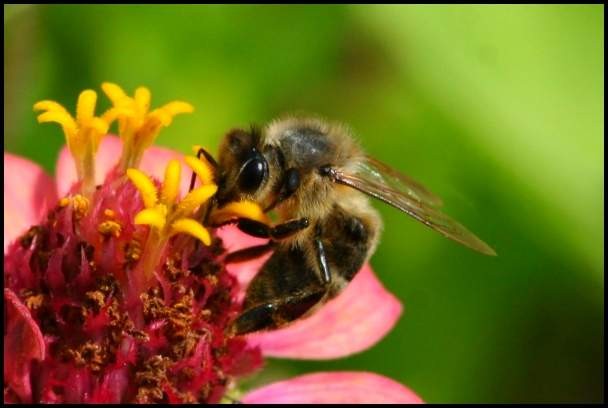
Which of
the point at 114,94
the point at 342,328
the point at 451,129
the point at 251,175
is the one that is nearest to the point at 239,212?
the point at 251,175

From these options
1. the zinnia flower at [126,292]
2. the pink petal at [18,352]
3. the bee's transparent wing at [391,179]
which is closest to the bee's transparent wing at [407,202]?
the bee's transparent wing at [391,179]

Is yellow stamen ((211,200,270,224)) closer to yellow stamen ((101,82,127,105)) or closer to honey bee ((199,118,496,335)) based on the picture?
honey bee ((199,118,496,335))

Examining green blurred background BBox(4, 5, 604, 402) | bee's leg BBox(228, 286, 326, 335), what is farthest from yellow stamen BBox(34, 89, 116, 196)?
green blurred background BBox(4, 5, 604, 402)

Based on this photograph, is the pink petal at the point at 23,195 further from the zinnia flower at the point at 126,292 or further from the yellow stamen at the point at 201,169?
the yellow stamen at the point at 201,169

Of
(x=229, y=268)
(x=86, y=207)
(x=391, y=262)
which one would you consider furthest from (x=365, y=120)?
(x=86, y=207)

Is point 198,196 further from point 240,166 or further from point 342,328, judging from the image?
point 342,328

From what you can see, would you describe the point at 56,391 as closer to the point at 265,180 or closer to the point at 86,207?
the point at 86,207
